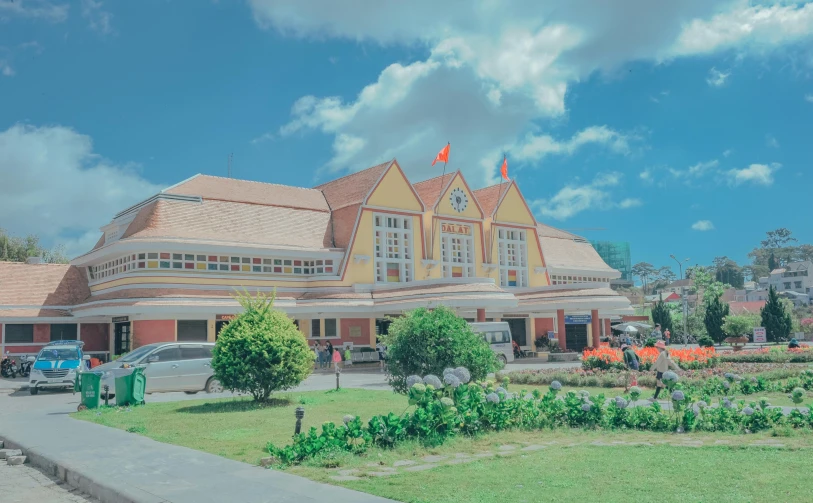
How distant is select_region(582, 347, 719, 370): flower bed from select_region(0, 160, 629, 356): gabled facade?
11.4m

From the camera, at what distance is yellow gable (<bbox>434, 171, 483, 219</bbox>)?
42688mm

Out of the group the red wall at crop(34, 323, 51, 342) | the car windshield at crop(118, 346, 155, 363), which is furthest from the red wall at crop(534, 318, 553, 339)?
the car windshield at crop(118, 346, 155, 363)

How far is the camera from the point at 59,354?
2362 centimetres

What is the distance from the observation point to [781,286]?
12250 centimetres

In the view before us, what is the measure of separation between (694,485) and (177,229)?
1202 inches

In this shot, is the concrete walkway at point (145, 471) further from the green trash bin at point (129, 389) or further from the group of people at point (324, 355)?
the group of people at point (324, 355)

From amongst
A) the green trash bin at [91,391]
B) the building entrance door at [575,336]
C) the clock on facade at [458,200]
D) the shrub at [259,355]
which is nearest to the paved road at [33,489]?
the shrub at [259,355]

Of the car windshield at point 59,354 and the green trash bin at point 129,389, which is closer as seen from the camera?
the green trash bin at point 129,389

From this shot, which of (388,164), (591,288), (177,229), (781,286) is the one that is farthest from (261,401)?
(781,286)

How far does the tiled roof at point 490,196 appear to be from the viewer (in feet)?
152

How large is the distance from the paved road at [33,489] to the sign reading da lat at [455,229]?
3351 centimetres

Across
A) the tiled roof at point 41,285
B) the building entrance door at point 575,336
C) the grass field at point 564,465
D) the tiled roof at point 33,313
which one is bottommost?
the building entrance door at point 575,336

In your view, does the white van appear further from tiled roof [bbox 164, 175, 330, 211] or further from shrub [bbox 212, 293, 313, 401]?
shrub [bbox 212, 293, 313, 401]

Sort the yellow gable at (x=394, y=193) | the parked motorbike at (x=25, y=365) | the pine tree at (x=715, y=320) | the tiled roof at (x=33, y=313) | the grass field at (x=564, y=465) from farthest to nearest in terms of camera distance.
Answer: the pine tree at (x=715, y=320), the yellow gable at (x=394, y=193), the tiled roof at (x=33, y=313), the parked motorbike at (x=25, y=365), the grass field at (x=564, y=465)
